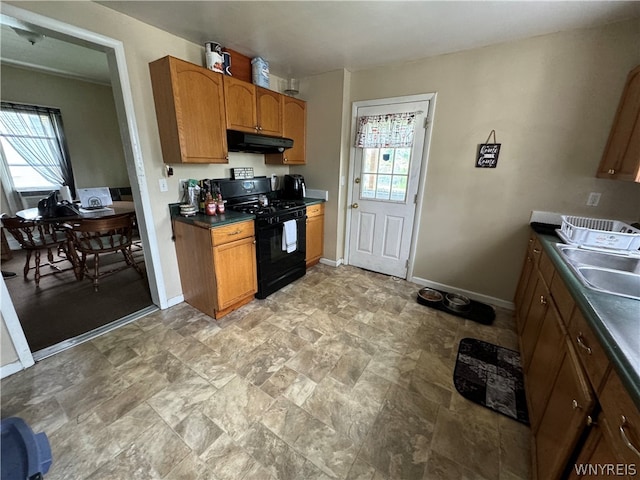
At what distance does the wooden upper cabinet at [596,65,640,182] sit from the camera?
1.66 m

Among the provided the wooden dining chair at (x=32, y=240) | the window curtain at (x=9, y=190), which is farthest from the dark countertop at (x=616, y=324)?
the window curtain at (x=9, y=190)

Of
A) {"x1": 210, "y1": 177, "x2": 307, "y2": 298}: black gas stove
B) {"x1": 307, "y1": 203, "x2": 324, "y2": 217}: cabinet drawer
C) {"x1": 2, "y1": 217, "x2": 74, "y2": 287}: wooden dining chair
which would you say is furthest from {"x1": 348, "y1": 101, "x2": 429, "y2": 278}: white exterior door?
{"x1": 2, "y1": 217, "x2": 74, "y2": 287}: wooden dining chair

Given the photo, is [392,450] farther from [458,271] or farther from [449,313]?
[458,271]

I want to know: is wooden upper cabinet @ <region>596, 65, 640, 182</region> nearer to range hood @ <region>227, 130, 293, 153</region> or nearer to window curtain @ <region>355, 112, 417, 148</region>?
window curtain @ <region>355, 112, 417, 148</region>

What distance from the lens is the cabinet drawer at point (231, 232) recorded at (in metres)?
2.13

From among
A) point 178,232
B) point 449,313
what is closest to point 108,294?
point 178,232

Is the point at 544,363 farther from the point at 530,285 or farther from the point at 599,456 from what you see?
the point at 530,285

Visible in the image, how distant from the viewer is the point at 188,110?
211 cm

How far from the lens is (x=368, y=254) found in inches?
134

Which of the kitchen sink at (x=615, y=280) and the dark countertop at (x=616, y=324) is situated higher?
the dark countertop at (x=616, y=324)

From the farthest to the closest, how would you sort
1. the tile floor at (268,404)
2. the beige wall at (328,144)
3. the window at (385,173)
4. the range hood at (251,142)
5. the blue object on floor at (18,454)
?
the beige wall at (328,144) < the window at (385,173) < the range hood at (251,142) < the tile floor at (268,404) < the blue object on floor at (18,454)

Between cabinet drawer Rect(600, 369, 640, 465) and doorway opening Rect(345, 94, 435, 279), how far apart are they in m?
2.30

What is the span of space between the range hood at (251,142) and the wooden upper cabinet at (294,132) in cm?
25

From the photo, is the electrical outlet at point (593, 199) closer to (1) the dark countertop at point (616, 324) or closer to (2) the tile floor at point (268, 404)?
(2) the tile floor at point (268, 404)
